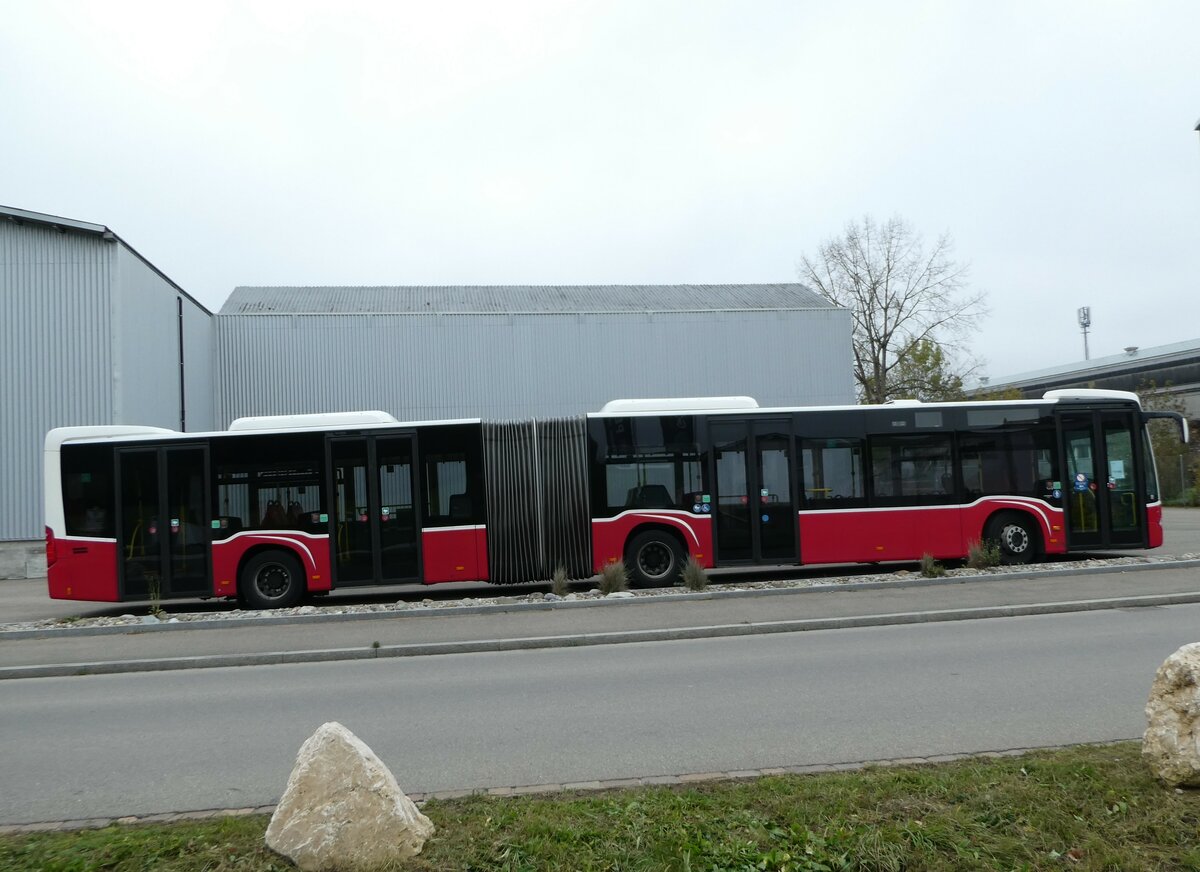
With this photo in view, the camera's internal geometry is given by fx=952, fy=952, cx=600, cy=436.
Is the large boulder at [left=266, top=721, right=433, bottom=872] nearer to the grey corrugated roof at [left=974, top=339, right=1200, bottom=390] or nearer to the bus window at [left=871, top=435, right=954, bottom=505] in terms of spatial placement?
the bus window at [left=871, top=435, right=954, bottom=505]

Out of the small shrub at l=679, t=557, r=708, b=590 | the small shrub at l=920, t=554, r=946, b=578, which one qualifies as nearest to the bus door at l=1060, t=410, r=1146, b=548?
the small shrub at l=920, t=554, r=946, b=578

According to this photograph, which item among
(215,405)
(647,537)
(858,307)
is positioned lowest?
(647,537)

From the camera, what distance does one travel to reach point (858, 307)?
46.3m

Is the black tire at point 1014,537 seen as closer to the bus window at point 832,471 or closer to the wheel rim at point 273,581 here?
the bus window at point 832,471

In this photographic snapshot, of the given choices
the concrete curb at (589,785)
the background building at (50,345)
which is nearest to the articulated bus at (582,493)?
the background building at (50,345)

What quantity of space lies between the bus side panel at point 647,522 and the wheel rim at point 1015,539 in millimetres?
5288

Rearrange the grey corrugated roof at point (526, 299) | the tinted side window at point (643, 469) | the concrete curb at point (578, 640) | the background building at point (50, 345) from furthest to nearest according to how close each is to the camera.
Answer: the grey corrugated roof at point (526, 299), the background building at point (50, 345), the tinted side window at point (643, 469), the concrete curb at point (578, 640)

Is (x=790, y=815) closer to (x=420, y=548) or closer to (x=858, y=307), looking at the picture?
(x=420, y=548)

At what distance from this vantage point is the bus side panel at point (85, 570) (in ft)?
48.4

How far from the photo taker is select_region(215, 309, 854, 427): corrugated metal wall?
96.5 feet

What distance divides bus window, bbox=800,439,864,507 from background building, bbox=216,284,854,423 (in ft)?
47.9

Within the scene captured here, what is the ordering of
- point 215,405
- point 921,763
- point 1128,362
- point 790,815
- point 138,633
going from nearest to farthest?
point 790,815, point 921,763, point 138,633, point 215,405, point 1128,362

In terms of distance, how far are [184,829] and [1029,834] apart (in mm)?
4048

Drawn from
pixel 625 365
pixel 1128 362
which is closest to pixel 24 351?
pixel 625 365
